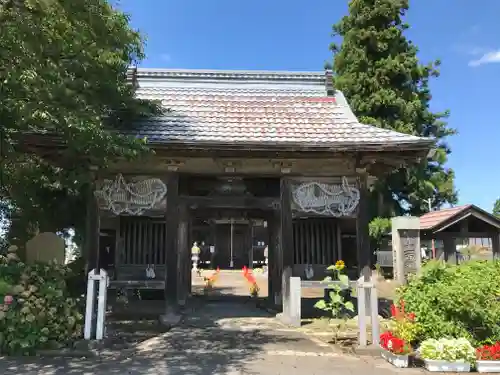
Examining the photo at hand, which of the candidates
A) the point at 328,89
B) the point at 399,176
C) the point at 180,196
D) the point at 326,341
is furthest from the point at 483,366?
the point at 399,176

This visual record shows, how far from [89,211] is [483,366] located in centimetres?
858

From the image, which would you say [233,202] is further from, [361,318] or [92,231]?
[361,318]

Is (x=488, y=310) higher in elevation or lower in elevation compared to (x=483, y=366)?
higher

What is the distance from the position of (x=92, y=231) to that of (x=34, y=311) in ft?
10.7

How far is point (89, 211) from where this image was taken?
410 inches

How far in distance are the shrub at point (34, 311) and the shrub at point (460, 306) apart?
231 inches

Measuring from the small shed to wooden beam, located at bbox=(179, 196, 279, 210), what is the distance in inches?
338

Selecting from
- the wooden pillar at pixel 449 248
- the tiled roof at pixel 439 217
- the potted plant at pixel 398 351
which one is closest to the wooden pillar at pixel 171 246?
the potted plant at pixel 398 351

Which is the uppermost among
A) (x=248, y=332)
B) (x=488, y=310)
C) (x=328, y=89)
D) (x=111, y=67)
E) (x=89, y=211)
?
(x=328, y=89)

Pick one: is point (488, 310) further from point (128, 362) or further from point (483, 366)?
point (128, 362)

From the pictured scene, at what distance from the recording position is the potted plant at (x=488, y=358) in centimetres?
639

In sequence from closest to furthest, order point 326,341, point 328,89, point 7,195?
1. point 326,341
2. point 7,195
3. point 328,89

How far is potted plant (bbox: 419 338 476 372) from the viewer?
20.9ft

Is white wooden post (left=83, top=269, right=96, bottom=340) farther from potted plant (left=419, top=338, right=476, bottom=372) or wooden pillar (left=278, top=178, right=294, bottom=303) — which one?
potted plant (left=419, top=338, right=476, bottom=372)
